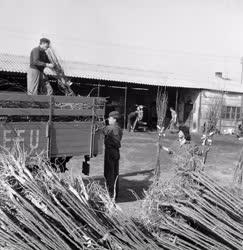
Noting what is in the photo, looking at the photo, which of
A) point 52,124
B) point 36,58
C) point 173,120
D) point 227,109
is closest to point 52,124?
point 52,124

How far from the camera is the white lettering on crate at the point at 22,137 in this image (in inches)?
261

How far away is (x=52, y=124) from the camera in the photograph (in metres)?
7.19

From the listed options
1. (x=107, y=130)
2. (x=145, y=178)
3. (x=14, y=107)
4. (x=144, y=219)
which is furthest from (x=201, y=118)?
(x=144, y=219)

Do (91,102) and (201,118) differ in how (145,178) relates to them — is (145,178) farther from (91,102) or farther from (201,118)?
(201,118)

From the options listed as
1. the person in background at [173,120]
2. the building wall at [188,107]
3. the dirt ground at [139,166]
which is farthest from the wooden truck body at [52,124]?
the building wall at [188,107]

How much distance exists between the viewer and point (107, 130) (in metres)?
8.70

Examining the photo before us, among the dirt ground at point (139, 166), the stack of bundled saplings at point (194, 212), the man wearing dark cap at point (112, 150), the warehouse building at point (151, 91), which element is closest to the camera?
the stack of bundled saplings at point (194, 212)

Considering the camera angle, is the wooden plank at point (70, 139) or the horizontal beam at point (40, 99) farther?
the wooden plank at point (70, 139)

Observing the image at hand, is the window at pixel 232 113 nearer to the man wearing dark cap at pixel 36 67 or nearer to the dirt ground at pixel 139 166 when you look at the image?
the dirt ground at pixel 139 166

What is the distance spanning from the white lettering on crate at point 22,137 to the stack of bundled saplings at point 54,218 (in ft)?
9.10

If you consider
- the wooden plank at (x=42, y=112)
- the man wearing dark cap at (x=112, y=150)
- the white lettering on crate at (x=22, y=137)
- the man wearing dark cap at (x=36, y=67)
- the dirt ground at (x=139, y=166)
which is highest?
the man wearing dark cap at (x=36, y=67)

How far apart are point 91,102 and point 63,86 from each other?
1008 mm

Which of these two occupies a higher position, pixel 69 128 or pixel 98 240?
pixel 69 128

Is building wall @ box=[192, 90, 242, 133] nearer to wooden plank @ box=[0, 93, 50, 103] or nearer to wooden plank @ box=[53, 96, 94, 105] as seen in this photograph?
wooden plank @ box=[53, 96, 94, 105]
